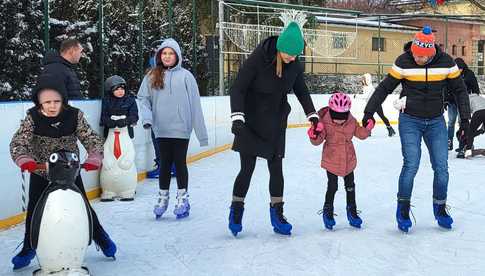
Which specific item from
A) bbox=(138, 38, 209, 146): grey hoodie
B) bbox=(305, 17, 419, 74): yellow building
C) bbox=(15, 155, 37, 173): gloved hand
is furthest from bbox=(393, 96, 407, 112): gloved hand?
bbox=(305, 17, 419, 74): yellow building

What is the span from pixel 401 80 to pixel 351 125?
454 millimetres

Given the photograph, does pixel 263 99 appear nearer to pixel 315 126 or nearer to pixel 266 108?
pixel 266 108

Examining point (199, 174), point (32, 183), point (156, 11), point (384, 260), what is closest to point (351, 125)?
point (384, 260)

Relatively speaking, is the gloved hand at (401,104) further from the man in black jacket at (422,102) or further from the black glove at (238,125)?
the black glove at (238,125)

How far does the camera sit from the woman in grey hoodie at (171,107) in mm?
4875

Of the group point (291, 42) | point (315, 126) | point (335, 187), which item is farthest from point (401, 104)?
point (291, 42)

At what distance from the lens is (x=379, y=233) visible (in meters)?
4.50

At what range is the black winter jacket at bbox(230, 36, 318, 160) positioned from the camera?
420 cm

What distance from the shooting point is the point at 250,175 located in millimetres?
4371

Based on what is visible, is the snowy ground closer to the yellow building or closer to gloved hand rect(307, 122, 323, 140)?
gloved hand rect(307, 122, 323, 140)

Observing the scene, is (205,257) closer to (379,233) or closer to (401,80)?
(379,233)

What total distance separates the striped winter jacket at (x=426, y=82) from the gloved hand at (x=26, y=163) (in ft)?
7.43

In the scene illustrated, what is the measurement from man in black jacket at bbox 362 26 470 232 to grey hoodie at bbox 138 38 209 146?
1328 mm

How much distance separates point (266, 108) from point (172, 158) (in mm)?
1040
